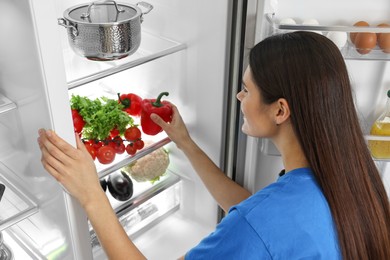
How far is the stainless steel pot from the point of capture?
1.36 metres

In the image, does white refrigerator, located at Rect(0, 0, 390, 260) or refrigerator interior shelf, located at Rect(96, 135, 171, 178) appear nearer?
white refrigerator, located at Rect(0, 0, 390, 260)

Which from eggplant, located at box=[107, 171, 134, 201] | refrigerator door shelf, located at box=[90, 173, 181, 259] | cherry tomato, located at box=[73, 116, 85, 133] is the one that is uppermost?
cherry tomato, located at box=[73, 116, 85, 133]

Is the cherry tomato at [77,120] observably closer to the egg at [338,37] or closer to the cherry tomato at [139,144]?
the cherry tomato at [139,144]

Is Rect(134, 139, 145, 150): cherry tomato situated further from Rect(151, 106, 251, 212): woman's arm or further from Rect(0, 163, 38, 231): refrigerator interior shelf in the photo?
Rect(0, 163, 38, 231): refrigerator interior shelf

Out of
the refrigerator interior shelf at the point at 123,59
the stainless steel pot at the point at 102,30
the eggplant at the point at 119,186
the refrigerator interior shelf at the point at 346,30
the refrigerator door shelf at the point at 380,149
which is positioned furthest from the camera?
the eggplant at the point at 119,186

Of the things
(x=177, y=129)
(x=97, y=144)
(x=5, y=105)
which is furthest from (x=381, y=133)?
(x=5, y=105)

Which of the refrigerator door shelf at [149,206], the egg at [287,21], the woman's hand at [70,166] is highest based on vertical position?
the egg at [287,21]

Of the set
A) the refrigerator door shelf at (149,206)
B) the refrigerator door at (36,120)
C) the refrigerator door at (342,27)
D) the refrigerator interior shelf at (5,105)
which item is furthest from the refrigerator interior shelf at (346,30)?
the refrigerator door shelf at (149,206)

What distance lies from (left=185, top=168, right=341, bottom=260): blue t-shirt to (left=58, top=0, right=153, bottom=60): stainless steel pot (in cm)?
57

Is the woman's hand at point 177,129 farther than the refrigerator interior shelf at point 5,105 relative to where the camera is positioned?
Yes

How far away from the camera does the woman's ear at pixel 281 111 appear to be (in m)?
1.15

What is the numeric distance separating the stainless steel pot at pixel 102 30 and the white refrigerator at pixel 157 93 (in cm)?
5

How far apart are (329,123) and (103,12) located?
2.48ft

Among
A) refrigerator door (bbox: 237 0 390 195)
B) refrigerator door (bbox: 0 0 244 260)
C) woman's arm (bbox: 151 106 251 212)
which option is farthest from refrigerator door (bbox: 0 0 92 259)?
refrigerator door (bbox: 237 0 390 195)
